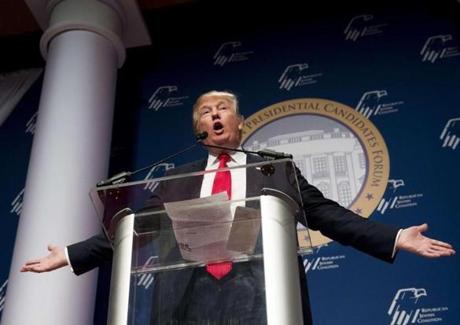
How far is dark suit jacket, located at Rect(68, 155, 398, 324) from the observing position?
131cm

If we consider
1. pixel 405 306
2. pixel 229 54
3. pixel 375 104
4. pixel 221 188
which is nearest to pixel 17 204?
pixel 229 54

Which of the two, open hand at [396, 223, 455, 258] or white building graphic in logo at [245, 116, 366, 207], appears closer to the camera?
open hand at [396, 223, 455, 258]

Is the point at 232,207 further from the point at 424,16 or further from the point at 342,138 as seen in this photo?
the point at 424,16

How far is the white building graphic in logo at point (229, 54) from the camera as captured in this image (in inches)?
154

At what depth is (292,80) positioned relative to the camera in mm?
3660

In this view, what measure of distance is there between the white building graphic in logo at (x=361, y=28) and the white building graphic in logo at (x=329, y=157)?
24.8 inches

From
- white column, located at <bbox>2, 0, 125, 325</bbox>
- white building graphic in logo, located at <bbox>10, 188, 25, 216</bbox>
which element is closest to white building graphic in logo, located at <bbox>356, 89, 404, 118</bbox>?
white column, located at <bbox>2, 0, 125, 325</bbox>

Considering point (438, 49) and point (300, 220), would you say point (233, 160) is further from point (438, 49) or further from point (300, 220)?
point (438, 49)

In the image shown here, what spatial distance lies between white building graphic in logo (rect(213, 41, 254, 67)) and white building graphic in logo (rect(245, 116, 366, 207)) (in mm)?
641

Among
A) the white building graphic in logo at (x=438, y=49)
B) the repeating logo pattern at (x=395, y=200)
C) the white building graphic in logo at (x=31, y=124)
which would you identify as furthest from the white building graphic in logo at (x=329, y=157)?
the white building graphic in logo at (x=31, y=124)

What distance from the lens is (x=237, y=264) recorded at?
1293 mm

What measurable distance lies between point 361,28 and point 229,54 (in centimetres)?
75

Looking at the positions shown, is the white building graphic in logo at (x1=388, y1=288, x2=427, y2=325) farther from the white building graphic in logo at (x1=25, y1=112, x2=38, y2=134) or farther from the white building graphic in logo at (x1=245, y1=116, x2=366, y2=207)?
the white building graphic in logo at (x1=25, y1=112, x2=38, y2=134)

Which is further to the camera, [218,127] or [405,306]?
[405,306]
